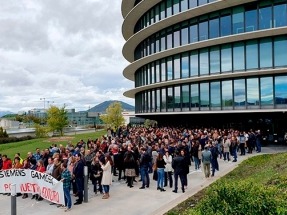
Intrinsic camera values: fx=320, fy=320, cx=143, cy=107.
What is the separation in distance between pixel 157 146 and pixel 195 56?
17.5 meters

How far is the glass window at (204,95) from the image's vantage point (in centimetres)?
3312

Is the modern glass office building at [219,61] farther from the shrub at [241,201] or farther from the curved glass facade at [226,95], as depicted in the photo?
the shrub at [241,201]

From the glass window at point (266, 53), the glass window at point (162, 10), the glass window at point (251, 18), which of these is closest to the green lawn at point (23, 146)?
the glass window at point (162, 10)

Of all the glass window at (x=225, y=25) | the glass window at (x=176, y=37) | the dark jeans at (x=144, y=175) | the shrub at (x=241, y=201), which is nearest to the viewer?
the shrub at (x=241, y=201)

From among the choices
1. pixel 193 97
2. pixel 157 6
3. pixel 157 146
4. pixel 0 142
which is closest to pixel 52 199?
pixel 157 146

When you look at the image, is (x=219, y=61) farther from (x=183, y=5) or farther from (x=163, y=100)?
(x=163, y=100)

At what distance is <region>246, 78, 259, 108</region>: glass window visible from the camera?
29812mm

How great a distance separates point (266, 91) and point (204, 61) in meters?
7.06

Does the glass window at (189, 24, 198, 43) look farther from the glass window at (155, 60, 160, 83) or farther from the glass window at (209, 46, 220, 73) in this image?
the glass window at (155, 60, 160, 83)

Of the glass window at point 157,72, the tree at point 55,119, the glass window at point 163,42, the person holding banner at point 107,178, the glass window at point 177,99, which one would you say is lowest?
the person holding banner at point 107,178

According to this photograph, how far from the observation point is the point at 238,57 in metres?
30.8

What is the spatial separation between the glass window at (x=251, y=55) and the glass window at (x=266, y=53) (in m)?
0.53

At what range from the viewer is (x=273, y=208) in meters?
5.95

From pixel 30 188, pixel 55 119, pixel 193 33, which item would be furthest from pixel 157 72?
pixel 30 188
